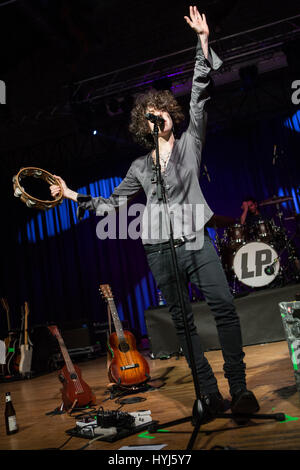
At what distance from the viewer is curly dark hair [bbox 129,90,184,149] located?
2.55 meters

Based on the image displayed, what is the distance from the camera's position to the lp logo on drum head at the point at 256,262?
19.0 feet

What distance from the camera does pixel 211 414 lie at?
232 centimetres

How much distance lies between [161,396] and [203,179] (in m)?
6.66

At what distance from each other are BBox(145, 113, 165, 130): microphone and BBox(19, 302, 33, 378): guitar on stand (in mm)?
4885

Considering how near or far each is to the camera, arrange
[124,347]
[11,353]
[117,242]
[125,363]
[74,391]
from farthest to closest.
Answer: [117,242]
[11,353]
[124,347]
[125,363]
[74,391]

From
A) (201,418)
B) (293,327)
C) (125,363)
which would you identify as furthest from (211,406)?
(125,363)

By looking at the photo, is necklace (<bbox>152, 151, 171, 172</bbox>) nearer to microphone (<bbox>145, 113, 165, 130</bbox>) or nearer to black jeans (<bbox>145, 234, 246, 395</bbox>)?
microphone (<bbox>145, 113, 165, 130</bbox>)

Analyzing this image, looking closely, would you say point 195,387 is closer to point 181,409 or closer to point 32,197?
point 181,409

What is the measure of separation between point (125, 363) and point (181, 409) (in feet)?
3.67

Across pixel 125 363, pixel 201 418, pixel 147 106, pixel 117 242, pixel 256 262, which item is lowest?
pixel 201 418

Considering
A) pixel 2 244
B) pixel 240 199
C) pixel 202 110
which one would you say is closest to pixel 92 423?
pixel 202 110

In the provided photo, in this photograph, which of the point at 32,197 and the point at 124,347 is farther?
the point at 124,347

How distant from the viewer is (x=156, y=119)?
2.28m
